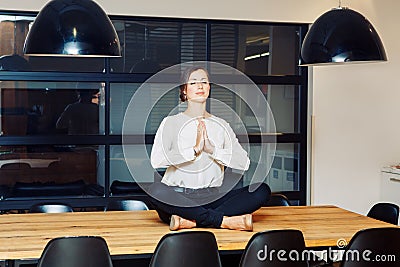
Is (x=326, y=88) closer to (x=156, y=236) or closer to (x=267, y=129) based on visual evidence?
(x=267, y=129)

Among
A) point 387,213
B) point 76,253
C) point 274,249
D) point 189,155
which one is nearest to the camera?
point 76,253

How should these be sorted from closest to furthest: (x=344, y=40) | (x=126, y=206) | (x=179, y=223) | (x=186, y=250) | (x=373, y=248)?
(x=186, y=250) < (x=373, y=248) < (x=179, y=223) < (x=344, y=40) < (x=126, y=206)

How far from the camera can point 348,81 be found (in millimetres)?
6238

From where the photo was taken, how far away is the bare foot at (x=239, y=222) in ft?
12.4

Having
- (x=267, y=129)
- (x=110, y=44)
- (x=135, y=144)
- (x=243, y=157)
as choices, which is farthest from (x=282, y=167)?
(x=110, y=44)

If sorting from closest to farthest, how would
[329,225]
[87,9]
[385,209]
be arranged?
[87,9] → [329,225] → [385,209]

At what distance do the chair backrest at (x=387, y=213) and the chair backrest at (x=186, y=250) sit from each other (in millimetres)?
1703

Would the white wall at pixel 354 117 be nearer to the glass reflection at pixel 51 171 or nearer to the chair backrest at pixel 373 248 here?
the glass reflection at pixel 51 171

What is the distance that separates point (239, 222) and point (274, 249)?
477 mm

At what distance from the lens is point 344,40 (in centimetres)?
388

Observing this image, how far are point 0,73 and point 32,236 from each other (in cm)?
219

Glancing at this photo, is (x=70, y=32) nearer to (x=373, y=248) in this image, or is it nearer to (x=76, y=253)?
(x=76, y=253)

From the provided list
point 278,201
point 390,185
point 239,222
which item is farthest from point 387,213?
point 390,185

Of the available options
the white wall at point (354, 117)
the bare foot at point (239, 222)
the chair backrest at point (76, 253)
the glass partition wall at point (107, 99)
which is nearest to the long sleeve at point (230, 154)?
the bare foot at point (239, 222)
